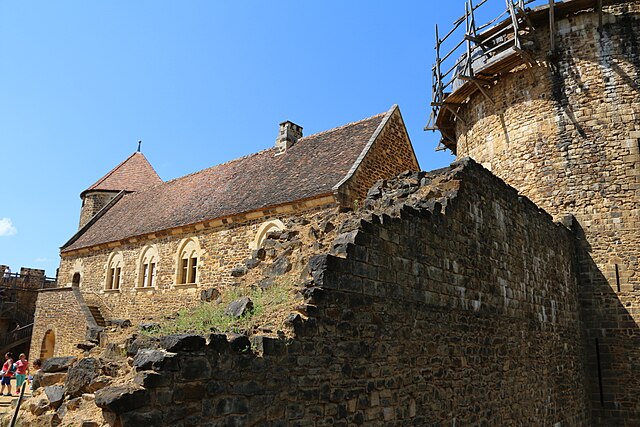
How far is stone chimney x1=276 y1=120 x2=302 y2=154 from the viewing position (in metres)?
19.3

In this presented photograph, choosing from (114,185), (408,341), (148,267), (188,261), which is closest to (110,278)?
(148,267)

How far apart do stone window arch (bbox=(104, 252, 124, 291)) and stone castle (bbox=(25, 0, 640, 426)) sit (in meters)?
0.07

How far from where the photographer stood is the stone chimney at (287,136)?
63.4 feet

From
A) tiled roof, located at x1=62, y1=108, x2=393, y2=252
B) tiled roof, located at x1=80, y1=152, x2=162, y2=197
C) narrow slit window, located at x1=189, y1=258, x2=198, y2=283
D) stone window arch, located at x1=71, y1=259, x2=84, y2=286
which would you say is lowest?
narrow slit window, located at x1=189, y1=258, x2=198, y2=283

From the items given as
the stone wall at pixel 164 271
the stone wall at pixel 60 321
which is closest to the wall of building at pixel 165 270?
the stone wall at pixel 164 271

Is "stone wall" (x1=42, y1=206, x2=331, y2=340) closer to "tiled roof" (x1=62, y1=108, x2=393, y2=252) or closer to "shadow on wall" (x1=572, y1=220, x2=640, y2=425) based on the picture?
"tiled roof" (x1=62, y1=108, x2=393, y2=252)

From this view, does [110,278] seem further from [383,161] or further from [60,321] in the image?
[383,161]

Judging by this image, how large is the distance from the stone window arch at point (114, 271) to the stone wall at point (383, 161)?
11.8 meters

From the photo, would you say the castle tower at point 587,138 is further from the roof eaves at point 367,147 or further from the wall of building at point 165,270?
the wall of building at point 165,270

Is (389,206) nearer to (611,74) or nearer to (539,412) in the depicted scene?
(539,412)

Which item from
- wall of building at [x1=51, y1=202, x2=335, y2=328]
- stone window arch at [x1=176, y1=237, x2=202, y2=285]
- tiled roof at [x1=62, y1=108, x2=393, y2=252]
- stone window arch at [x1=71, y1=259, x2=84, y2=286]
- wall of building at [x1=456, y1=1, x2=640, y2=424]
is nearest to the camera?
wall of building at [x1=456, y1=1, x2=640, y2=424]

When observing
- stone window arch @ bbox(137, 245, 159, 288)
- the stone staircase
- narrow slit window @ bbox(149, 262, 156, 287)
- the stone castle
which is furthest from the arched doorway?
narrow slit window @ bbox(149, 262, 156, 287)

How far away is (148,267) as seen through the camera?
19422 mm

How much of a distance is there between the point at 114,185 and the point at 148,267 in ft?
40.9
